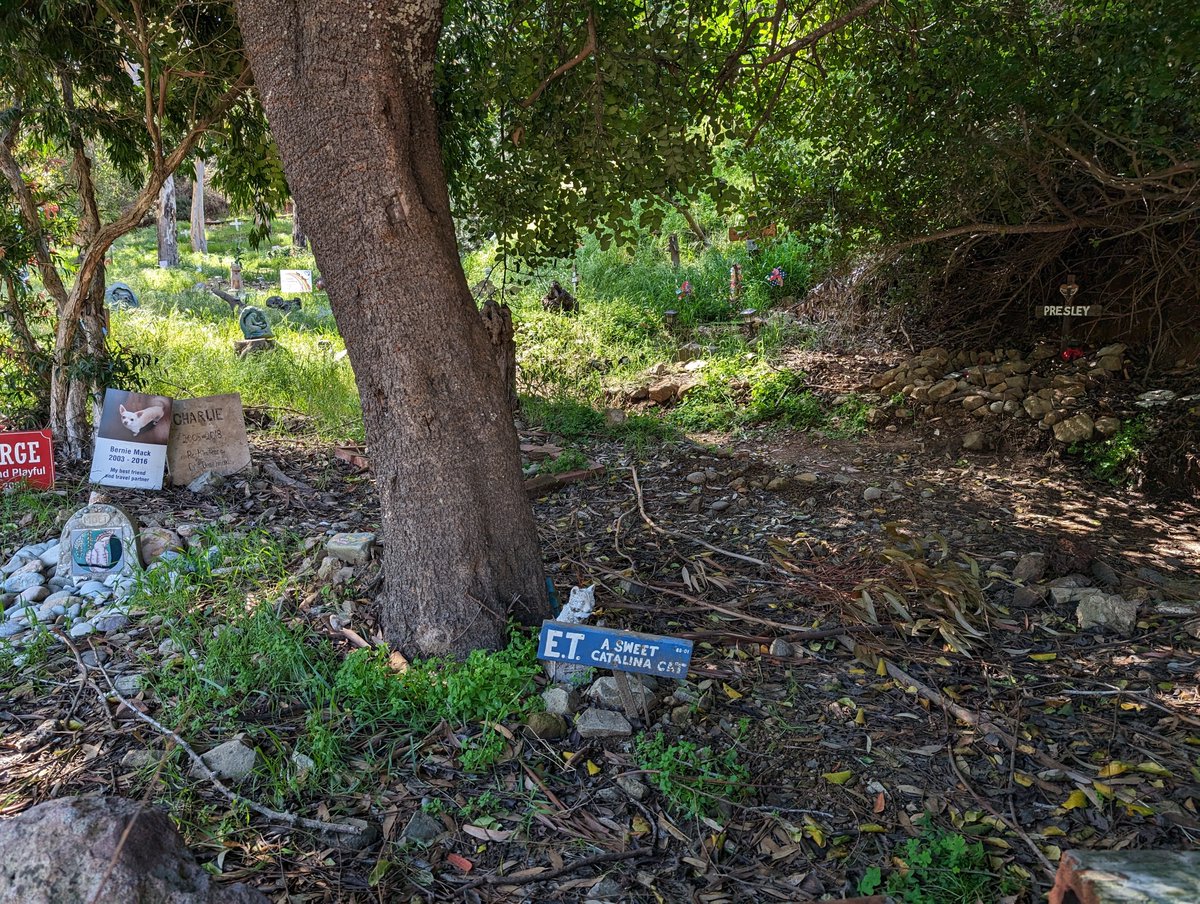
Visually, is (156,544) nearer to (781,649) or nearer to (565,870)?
(565,870)

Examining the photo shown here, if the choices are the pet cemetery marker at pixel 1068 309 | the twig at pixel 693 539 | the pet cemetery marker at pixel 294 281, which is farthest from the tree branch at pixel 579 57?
the pet cemetery marker at pixel 294 281

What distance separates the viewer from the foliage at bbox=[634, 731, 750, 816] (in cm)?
257

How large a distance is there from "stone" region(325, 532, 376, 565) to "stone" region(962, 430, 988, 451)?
13.7ft

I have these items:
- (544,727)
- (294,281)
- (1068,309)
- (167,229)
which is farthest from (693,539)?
(167,229)

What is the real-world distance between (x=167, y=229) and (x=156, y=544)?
1558 centimetres

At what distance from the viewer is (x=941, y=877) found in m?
2.28

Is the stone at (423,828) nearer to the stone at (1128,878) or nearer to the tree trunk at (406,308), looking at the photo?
the tree trunk at (406,308)

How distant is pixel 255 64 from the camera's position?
9.87 feet

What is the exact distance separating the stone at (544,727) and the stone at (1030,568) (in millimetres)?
2342

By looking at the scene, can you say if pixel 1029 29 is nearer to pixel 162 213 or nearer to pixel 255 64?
pixel 255 64

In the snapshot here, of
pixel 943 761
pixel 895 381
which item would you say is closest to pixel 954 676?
pixel 943 761

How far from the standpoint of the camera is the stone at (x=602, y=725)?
2861mm

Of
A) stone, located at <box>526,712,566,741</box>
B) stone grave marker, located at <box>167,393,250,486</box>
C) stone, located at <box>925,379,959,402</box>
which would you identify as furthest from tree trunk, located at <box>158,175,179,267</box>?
stone, located at <box>526,712,566,741</box>

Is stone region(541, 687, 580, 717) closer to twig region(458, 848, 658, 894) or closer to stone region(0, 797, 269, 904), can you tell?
twig region(458, 848, 658, 894)
